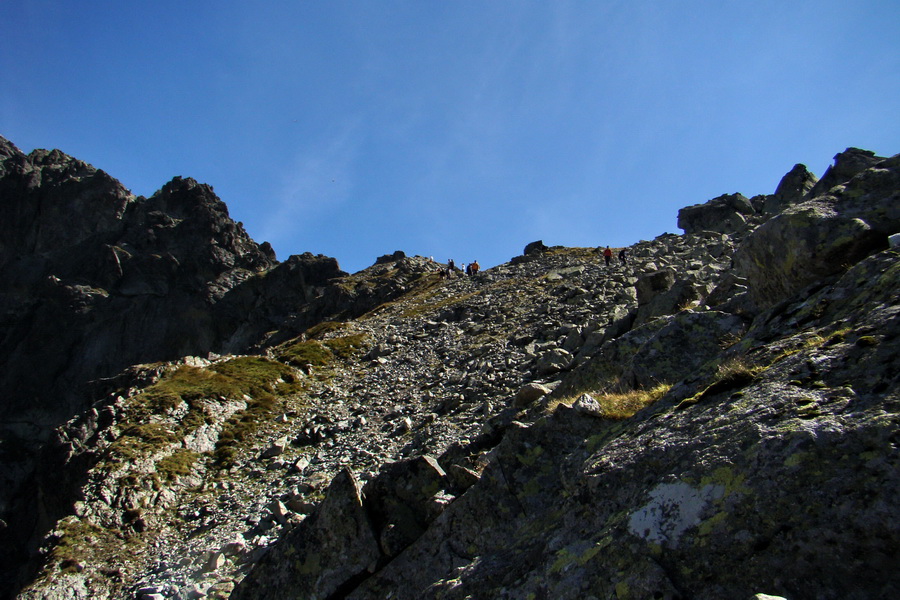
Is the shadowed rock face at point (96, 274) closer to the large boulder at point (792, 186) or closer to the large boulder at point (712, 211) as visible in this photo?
the large boulder at point (712, 211)

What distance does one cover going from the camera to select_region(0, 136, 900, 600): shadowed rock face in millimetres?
5137

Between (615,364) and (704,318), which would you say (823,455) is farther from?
(615,364)

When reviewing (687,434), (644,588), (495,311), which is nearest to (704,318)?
(687,434)

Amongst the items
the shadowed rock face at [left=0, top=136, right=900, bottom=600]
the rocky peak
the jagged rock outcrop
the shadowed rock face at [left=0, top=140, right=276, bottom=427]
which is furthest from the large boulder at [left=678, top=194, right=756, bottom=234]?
the shadowed rock face at [left=0, top=140, right=276, bottom=427]

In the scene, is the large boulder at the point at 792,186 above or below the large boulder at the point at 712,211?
below

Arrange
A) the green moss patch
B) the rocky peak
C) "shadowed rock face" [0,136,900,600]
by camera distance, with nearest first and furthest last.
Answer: "shadowed rock face" [0,136,900,600] → the green moss patch → the rocky peak

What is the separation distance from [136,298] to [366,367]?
411 feet

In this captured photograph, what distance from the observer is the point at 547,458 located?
930 cm

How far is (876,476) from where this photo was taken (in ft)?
15.2

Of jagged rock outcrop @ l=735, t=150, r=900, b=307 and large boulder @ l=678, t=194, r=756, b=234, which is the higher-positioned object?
large boulder @ l=678, t=194, r=756, b=234

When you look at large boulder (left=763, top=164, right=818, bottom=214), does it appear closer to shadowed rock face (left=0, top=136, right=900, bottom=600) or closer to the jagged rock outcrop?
shadowed rock face (left=0, top=136, right=900, bottom=600)

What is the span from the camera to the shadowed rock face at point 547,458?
16.9 feet

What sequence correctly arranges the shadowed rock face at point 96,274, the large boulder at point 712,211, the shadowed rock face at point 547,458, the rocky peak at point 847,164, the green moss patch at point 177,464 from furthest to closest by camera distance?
the shadowed rock face at point 96,274, the large boulder at point 712,211, the rocky peak at point 847,164, the green moss patch at point 177,464, the shadowed rock face at point 547,458

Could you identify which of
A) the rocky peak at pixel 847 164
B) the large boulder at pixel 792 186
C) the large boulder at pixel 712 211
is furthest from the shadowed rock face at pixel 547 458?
the large boulder at pixel 712 211
